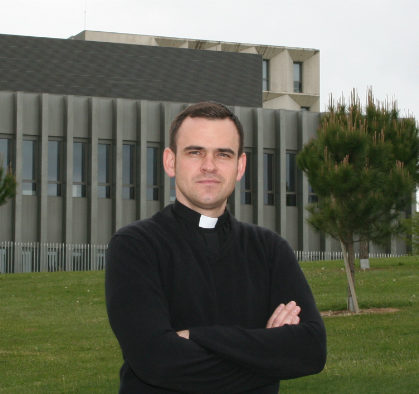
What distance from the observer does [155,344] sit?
3109 millimetres

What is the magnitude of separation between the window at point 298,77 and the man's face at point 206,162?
63463mm

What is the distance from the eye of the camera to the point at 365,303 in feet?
61.0

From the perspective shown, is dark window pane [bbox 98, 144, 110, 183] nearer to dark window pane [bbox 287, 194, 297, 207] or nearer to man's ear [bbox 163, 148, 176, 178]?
dark window pane [bbox 287, 194, 297, 207]

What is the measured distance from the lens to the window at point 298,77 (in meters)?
65.9

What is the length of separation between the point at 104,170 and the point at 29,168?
3576 millimetres

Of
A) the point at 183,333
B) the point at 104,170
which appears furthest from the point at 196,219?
the point at 104,170

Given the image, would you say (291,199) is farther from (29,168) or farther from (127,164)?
(29,168)

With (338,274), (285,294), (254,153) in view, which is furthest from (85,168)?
(285,294)

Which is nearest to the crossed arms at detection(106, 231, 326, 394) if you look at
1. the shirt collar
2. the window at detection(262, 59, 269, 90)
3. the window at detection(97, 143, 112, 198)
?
the shirt collar

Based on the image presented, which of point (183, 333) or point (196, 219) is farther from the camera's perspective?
point (196, 219)

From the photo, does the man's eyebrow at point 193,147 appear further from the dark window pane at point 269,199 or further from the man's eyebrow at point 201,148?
the dark window pane at point 269,199

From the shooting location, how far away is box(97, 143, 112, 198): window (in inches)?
1542

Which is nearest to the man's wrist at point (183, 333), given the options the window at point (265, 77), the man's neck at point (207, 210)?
the man's neck at point (207, 210)

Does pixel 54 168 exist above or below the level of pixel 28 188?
above
